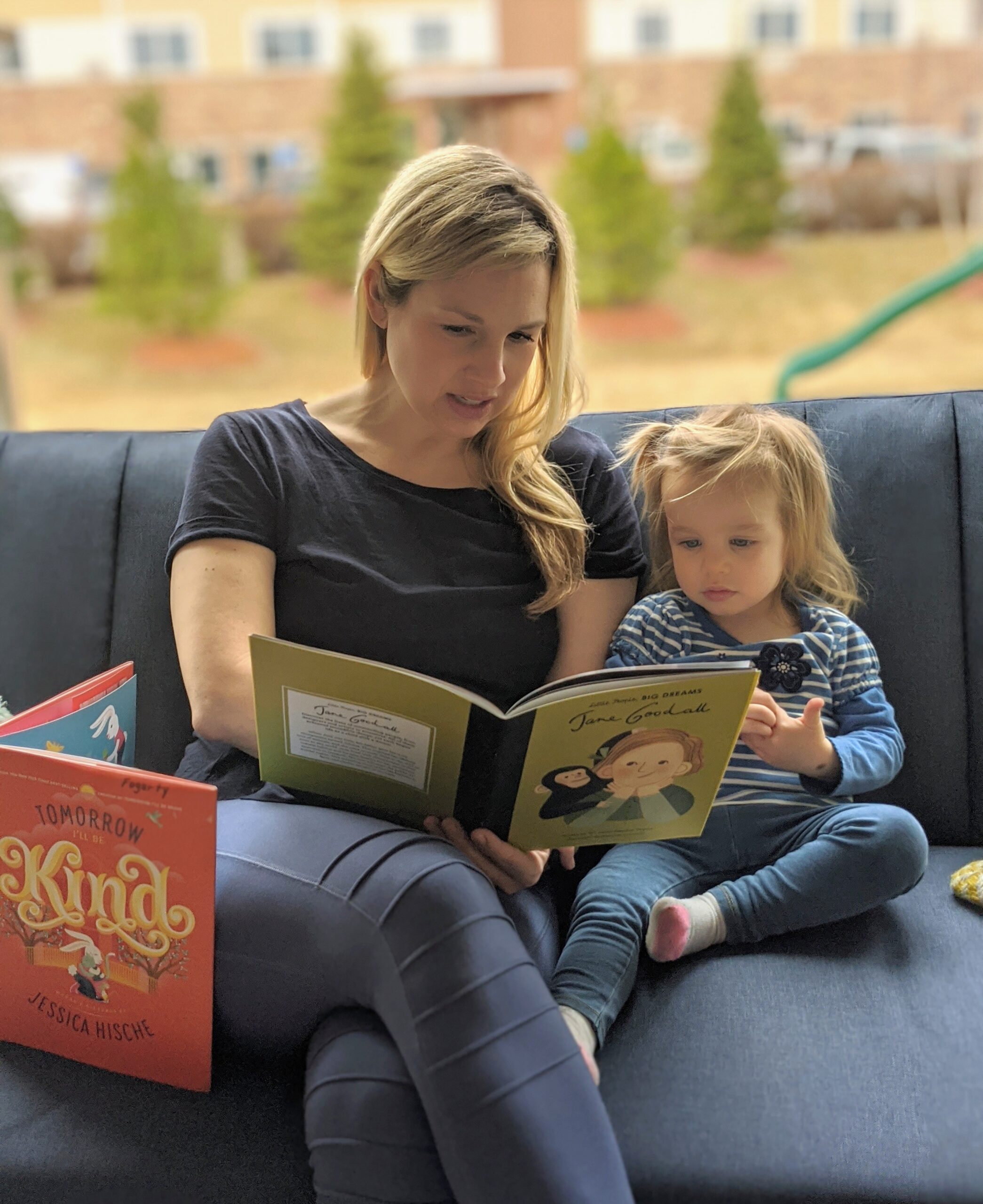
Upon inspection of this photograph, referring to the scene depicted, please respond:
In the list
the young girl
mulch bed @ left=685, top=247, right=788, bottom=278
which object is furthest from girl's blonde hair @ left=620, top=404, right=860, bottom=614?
mulch bed @ left=685, top=247, right=788, bottom=278

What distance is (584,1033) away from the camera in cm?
113

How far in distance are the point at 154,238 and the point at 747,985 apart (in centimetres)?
369

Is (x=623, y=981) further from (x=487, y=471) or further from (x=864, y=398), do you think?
(x=864, y=398)

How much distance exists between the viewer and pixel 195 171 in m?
4.13

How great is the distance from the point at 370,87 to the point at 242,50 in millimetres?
476

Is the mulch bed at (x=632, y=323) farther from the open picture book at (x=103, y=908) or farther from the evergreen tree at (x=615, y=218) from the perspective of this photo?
the open picture book at (x=103, y=908)

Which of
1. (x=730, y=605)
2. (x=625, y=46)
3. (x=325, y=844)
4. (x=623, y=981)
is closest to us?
(x=325, y=844)

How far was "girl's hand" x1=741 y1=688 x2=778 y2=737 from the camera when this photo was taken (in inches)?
49.8

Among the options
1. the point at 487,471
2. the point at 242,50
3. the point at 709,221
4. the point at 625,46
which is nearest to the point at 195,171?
the point at 242,50

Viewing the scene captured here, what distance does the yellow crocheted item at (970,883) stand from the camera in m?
1.36

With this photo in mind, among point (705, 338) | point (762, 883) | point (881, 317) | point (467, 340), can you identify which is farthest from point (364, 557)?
point (705, 338)

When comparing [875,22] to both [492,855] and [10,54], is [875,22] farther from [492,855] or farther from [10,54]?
[492,855]

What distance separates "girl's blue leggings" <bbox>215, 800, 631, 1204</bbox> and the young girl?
222mm

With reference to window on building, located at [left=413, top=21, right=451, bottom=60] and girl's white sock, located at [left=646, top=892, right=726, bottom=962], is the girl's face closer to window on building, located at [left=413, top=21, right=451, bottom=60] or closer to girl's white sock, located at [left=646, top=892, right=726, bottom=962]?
girl's white sock, located at [left=646, top=892, right=726, bottom=962]
